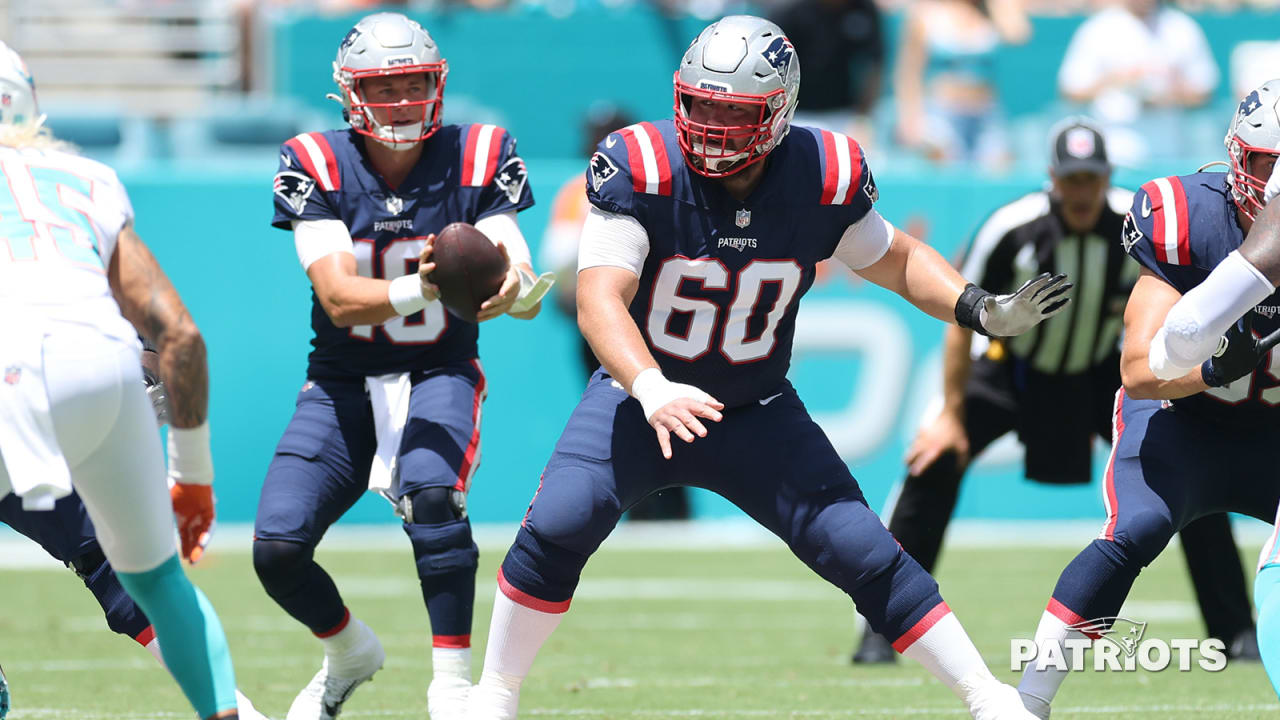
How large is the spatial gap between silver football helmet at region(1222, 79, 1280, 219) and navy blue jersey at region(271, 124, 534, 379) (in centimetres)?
193

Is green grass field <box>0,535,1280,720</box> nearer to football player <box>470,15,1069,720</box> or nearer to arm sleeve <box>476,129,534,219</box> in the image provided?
football player <box>470,15,1069,720</box>

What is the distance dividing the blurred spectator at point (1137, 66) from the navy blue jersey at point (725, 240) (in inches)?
255

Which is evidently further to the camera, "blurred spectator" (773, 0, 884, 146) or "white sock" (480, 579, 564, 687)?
"blurred spectator" (773, 0, 884, 146)

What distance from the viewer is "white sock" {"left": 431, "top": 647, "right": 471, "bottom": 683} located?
14.4ft

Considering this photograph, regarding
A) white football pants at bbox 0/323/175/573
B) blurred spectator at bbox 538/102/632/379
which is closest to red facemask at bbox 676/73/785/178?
white football pants at bbox 0/323/175/573

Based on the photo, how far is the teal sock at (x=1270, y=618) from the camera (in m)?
3.47

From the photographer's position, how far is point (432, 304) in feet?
15.6

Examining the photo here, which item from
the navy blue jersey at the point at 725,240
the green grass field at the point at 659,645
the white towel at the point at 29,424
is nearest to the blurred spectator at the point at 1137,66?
the green grass field at the point at 659,645

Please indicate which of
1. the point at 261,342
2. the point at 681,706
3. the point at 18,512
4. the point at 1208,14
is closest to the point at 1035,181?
the point at 1208,14

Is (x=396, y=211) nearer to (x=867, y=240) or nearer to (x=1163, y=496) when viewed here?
(x=867, y=240)

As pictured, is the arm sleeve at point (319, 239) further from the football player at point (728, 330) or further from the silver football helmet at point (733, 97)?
the silver football helmet at point (733, 97)

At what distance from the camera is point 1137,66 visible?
1043cm

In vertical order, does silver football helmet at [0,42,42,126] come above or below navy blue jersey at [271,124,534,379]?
above

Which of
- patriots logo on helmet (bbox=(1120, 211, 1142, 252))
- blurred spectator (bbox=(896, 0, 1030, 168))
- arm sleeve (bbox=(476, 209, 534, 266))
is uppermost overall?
patriots logo on helmet (bbox=(1120, 211, 1142, 252))
